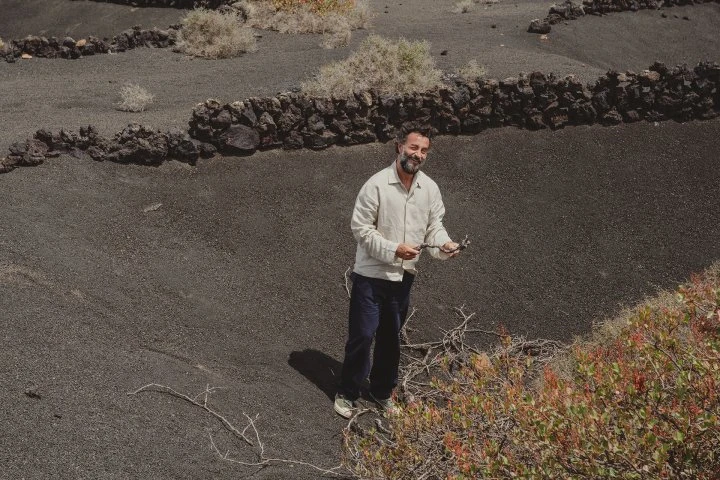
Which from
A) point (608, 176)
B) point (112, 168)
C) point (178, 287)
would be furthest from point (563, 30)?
point (178, 287)

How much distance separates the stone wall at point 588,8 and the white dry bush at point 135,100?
8530mm

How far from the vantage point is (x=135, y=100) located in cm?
1169

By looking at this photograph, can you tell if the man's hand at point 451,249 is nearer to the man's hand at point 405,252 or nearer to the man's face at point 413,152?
the man's hand at point 405,252

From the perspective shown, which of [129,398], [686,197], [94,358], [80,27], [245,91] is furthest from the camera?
[80,27]

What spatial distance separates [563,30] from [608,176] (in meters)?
7.50

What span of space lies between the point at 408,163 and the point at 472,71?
7.62m

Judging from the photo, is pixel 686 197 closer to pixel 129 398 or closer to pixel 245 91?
pixel 245 91

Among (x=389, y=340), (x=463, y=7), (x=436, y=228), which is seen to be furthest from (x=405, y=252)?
(x=463, y=7)

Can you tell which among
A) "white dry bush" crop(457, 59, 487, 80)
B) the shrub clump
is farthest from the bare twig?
"white dry bush" crop(457, 59, 487, 80)

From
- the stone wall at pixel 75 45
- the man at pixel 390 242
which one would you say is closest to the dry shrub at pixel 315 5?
the stone wall at pixel 75 45

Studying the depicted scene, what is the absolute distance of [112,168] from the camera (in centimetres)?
925

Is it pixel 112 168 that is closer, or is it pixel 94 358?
pixel 94 358

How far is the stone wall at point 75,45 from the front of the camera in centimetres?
1507

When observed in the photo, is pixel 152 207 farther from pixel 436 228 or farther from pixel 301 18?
pixel 301 18
